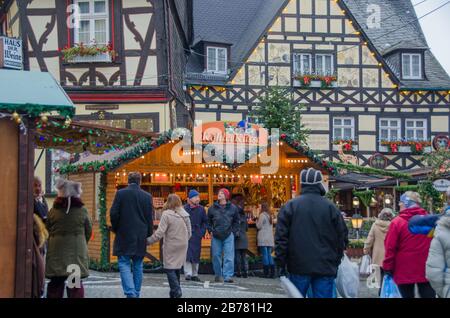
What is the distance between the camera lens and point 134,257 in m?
10.2

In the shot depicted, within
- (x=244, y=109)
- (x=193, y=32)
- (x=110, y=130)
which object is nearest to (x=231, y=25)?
(x=193, y=32)

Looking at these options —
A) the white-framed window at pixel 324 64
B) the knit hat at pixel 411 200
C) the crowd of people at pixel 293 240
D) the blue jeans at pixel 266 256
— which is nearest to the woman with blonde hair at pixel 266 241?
the blue jeans at pixel 266 256

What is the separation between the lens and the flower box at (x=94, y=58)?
20.0 metres

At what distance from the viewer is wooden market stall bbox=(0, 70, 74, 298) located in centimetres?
800

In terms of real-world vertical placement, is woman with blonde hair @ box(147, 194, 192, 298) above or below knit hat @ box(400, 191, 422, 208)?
below

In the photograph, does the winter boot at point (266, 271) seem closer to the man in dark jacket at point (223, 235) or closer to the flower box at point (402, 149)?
the man in dark jacket at point (223, 235)

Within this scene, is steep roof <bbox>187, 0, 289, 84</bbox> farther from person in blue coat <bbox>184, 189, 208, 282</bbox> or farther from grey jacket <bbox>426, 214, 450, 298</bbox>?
grey jacket <bbox>426, 214, 450, 298</bbox>

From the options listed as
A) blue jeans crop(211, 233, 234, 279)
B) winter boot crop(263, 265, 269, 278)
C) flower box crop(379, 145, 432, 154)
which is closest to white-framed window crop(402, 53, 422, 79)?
flower box crop(379, 145, 432, 154)

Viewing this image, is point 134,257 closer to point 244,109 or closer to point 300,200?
point 300,200

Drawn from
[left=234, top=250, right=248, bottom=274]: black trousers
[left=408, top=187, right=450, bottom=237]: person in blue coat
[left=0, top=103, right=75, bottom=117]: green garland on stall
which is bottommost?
[left=234, top=250, right=248, bottom=274]: black trousers

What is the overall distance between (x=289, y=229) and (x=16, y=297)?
2934 mm

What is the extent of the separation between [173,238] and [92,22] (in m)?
11.1

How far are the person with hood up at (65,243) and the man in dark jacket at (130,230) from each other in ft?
3.93

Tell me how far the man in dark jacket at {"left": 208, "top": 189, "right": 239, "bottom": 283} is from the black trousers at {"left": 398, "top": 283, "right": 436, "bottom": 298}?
568 cm
